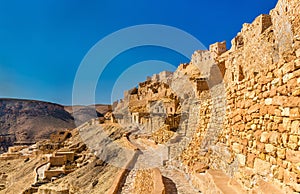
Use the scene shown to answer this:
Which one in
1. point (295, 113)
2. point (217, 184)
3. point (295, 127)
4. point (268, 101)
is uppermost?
point (268, 101)

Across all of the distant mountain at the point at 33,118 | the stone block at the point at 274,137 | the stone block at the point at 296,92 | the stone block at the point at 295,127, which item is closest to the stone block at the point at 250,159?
the stone block at the point at 274,137

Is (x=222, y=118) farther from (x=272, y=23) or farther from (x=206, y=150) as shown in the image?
(x=272, y=23)

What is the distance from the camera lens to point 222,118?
5.55 m

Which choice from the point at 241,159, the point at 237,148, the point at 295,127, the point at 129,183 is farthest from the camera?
the point at 129,183

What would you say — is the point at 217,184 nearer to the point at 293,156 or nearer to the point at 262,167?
the point at 262,167

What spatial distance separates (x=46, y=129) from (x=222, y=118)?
83956 millimetres

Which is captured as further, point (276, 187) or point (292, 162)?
point (276, 187)

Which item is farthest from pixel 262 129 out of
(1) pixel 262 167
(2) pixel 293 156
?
(2) pixel 293 156

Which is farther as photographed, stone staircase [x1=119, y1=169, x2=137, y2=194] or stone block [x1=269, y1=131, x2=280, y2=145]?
stone staircase [x1=119, y1=169, x2=137, y2=194]

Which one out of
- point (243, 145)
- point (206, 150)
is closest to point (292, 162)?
point (243, 145)

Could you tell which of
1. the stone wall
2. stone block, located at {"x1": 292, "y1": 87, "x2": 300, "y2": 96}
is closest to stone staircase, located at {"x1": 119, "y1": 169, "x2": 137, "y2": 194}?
the stone wall

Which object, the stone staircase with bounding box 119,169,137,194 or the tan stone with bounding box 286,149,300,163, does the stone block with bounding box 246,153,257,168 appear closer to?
the tan stone with bounding box 286,149,300,163

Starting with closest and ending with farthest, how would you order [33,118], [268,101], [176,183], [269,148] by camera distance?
[269,148]
[268,101]
[176,183]
[33,118]

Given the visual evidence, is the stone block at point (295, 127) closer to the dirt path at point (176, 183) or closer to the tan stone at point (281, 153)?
the tan stone at point (281, 153)
